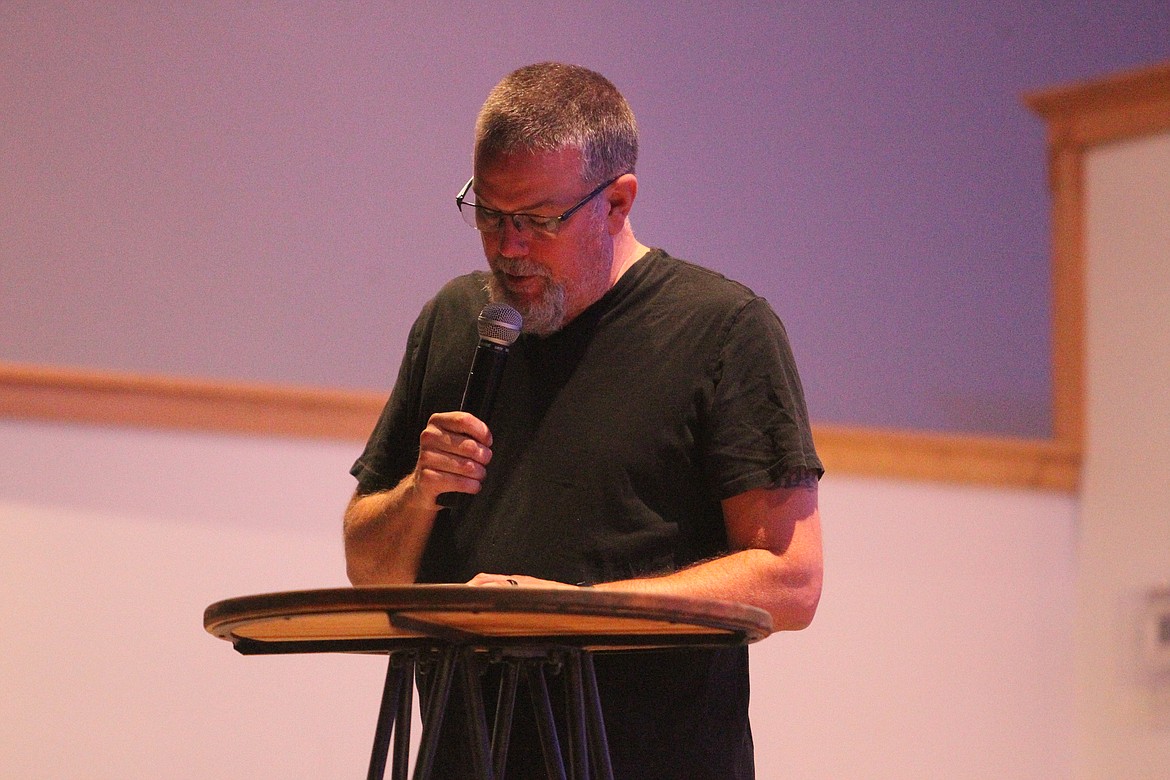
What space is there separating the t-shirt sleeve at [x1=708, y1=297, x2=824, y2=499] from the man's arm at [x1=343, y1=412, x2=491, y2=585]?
0.27m

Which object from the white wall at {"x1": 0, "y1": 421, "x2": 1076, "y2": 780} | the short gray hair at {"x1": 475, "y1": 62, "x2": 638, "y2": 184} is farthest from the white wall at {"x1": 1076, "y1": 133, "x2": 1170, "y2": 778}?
the short gray hair at {"x1": 475, "y1": 62, "x2": 638, "y2": 184}

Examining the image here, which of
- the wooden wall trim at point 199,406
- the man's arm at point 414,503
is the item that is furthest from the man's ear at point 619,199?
the wooden wall trim at point 199,406

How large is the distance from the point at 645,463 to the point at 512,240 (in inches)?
11.9

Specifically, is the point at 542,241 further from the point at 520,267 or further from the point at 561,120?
the point at 561,120

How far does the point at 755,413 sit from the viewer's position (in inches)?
62.9

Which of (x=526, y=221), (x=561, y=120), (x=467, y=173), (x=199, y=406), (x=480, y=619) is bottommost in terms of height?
(x=480, y=619)

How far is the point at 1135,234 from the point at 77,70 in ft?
8.12

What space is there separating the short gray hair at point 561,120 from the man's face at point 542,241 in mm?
17

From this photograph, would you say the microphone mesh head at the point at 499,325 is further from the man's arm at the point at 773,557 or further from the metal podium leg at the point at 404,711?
the metal podium leg at the point at 404,711

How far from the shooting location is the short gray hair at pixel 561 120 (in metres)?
1.64

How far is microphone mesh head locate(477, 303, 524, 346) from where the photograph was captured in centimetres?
155

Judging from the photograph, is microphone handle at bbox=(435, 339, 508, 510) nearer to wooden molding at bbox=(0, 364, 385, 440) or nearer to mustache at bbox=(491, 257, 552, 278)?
mustache at bbox=(491, 257, 552, 278)

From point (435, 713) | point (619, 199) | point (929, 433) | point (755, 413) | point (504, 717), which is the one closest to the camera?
point (435, 713)

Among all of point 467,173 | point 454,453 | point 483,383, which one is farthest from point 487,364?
point 467,173
